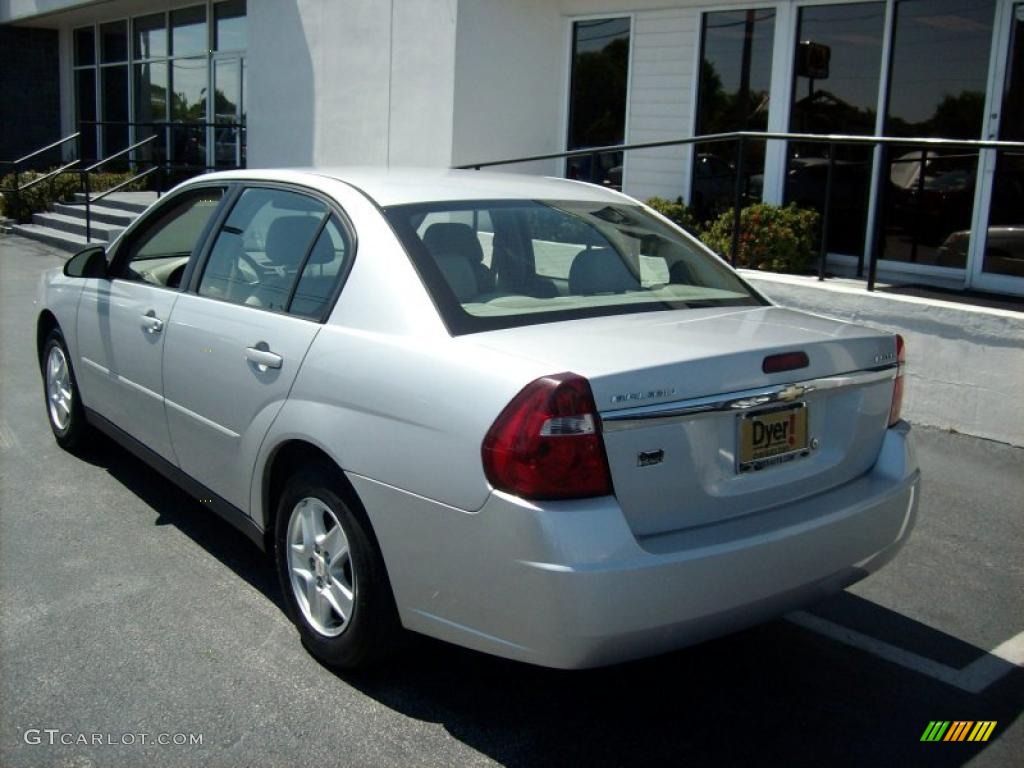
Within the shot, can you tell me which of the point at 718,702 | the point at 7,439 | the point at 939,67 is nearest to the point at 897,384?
the point at 718,702

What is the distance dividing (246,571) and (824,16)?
8063 millimetres

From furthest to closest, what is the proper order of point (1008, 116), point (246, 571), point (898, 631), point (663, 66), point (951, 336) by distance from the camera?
point (663, 66)
point (1008, 116)
point (951, 336)
point (246, 571)
point (898, 631)

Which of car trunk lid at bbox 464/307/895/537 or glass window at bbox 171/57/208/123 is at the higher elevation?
glass window at bbox 171/57/208/123

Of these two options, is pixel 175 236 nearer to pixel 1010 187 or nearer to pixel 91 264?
pixel 91 264

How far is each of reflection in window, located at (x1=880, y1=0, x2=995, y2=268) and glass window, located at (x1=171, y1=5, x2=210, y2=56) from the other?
1378cm

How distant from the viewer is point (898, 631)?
3.98 metres

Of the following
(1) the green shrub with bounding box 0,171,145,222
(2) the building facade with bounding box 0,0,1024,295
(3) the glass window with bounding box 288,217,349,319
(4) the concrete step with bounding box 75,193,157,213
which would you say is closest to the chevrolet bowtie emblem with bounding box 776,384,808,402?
(3) the glass window with bounding box 288,217,349,319

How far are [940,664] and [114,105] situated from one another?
22990 mm

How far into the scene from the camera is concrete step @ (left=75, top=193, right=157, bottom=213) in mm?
16266

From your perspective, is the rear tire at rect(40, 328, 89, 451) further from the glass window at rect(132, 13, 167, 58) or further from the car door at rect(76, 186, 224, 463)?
the glass window at rect(132, 13, 167, 58)

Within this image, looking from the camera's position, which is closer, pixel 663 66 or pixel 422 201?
pixel 422 201

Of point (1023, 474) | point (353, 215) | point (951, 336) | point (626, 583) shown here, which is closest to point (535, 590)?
point (626, 583)

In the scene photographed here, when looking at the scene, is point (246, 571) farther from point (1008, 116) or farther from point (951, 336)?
point (1008, 116)

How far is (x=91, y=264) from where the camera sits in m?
5.18
